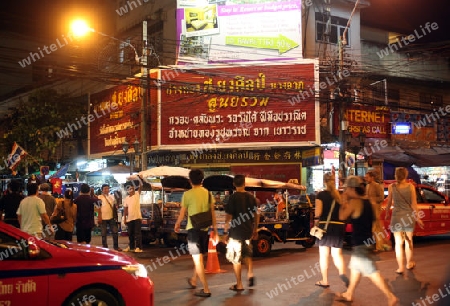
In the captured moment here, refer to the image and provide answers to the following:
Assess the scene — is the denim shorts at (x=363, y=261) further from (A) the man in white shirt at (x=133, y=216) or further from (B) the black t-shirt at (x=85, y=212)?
(A) the man in white shirt at (x=133, y=216)

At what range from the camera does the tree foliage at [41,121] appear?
26.4 metres

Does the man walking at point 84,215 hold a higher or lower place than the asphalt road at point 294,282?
higher

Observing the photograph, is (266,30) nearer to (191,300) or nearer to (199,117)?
(199,117)

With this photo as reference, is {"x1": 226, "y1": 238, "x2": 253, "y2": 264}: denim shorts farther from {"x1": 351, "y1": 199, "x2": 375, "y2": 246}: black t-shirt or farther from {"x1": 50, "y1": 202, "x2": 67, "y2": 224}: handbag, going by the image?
{"x1": 50, "y1": 202, "x2": 67, "y2": 224}: handbag

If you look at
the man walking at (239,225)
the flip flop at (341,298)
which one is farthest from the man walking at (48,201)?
the flip flop at (341,298)

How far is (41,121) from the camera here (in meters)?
26.7

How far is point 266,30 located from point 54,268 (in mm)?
19377

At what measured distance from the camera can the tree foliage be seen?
2639 cm

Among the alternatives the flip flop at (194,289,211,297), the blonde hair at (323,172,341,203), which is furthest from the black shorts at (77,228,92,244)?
the blonde hair at (323,172,341,203)

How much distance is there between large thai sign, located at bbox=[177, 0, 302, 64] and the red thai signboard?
127 inches

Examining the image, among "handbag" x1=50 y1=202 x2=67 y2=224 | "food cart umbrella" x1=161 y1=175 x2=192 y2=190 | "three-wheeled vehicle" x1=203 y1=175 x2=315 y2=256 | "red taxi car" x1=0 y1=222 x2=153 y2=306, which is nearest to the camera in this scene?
"red taxi car" x1=0 y1=222 x2=153 y2=306

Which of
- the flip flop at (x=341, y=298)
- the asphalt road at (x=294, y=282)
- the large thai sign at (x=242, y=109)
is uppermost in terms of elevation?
the large thai sign at (x=242, y=109)

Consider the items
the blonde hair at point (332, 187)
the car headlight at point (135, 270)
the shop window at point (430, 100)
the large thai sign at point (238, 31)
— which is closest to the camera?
the car headlight at point (135, 270)

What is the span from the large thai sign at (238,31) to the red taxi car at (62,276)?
18.0m
